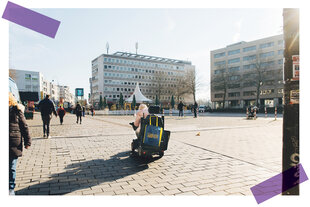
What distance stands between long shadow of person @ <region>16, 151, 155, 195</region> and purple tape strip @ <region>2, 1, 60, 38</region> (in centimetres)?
256

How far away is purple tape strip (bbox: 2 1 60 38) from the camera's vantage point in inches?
141

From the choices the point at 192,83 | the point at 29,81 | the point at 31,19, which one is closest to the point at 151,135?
the point at 31,19

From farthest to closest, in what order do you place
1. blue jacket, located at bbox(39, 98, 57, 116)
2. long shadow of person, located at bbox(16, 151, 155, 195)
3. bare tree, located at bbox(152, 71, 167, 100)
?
bare tree, located at bbox(152, 71, 167, 100)
blue jacket, located at bbox(39, 98, 57, 116)
long shadow of person, located at bbox(16, 151, 155, 195)

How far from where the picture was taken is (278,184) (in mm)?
3641

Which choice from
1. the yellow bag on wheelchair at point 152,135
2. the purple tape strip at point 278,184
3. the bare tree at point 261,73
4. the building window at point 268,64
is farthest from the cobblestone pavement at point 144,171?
the building window at point 268,64

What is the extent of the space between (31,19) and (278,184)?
16.6 ft

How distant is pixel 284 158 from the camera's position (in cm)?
302

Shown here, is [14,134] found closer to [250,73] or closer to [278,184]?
[278,184]

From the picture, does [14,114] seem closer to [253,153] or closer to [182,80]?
[253,153]

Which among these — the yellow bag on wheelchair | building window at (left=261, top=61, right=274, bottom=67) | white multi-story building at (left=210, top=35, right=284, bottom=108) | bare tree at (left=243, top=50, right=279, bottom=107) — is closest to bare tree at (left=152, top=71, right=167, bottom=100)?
white multi-story building at (left=210, top=35, right=284, bottom=108)

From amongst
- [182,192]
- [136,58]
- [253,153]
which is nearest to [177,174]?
[182,192]

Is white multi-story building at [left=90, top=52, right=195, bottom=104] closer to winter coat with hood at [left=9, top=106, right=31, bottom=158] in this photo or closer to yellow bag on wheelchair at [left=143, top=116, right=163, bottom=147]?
yellow bag on wheelchair at [left=143, top=116, right=163, bottom=147]

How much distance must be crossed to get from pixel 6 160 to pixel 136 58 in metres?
90.7

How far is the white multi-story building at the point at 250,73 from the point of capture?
168 ft
